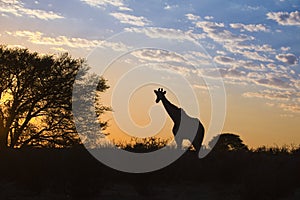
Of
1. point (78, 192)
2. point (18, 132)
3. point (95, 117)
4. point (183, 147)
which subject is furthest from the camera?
point (95, 117)

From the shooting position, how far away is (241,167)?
51.1ft

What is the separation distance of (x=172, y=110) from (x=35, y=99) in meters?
18.3

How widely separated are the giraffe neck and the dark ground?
3.12 metres

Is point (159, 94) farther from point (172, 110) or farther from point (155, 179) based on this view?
point (155, 179)

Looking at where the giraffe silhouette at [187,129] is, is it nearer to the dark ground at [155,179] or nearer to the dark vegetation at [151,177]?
the dark vegetation at [151,177]

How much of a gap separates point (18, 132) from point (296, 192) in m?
25.5

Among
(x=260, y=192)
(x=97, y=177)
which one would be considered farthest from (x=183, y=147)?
(x=260, y=192)

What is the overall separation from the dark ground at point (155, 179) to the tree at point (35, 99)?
63.3 ft

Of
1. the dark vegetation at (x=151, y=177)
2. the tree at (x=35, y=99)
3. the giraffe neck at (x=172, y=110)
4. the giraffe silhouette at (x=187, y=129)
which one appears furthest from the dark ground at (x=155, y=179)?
the tree at (x=35, y=99)

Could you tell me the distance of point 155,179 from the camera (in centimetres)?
1533

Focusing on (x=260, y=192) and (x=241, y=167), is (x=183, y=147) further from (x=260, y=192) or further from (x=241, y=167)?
(x=260, y=192)

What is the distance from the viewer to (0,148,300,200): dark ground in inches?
524

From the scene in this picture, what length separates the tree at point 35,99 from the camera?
35500 millimetres

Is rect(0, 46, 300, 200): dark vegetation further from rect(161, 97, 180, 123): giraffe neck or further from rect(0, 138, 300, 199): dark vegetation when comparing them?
rect(161, 97, 180, 123): giraffe neck
